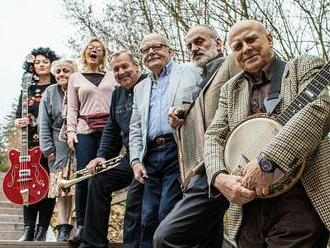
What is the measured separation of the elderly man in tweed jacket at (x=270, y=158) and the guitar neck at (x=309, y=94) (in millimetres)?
35

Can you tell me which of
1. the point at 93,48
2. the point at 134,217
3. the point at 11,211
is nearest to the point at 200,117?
the point at 134,217

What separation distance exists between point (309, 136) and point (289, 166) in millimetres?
161

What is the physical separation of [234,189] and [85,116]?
105 inches

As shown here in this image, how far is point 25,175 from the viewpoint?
6.00m

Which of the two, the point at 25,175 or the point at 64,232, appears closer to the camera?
the point at 64,232

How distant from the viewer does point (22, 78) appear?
6.16 meters

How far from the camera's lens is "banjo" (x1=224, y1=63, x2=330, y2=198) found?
276cm

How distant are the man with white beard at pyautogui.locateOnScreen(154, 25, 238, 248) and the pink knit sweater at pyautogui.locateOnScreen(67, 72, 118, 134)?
1.21 metres

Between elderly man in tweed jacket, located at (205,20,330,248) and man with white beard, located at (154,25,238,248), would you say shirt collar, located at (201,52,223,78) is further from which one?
elderly man in tweed jacket, located at (205,20,330,248)

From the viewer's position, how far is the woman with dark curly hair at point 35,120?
5859mm

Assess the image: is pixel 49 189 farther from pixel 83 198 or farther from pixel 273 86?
pixel 273 86

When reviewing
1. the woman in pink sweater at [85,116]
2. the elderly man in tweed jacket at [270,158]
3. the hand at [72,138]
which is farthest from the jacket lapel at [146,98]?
the elderly man in tweed jacket at [270,158]

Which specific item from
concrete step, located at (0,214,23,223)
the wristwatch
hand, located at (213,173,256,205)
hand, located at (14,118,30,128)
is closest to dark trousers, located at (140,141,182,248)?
hand, located at (213,173,256,205)

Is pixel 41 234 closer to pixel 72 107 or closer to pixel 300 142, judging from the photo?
pixel 72 107
